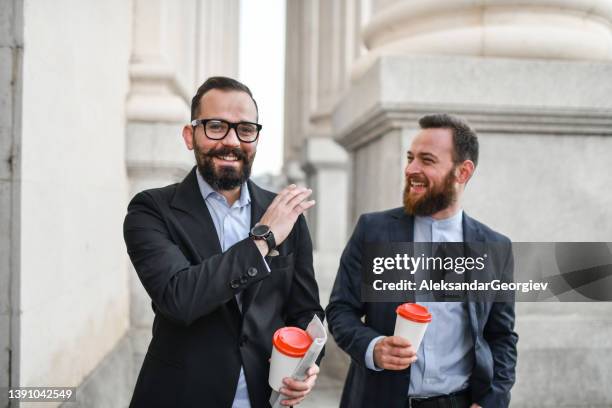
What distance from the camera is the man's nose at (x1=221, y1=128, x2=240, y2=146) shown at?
1865 mm

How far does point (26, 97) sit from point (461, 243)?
199cm

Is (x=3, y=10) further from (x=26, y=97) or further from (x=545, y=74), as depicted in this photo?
(x=545, y=74)

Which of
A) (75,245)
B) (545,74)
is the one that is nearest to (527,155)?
(545,74)

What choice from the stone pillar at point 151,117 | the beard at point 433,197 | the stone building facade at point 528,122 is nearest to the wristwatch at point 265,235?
the beard at point 433,197

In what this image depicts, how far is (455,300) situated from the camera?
2174mm

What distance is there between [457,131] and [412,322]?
0.87 meters

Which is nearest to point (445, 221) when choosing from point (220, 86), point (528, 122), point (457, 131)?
point (457, 131)

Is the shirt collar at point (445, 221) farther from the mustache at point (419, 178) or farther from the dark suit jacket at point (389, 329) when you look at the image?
the mustache at point (419, 178)

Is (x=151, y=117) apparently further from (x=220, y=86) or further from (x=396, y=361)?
(x=396, y=361)

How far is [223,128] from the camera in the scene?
1.87 meters

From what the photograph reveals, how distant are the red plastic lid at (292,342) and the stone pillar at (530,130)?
2.04 m

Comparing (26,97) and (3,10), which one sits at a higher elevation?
(3,10)

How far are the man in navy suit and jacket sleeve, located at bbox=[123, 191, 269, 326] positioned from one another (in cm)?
65

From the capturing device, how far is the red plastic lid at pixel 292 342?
5.36 feet
